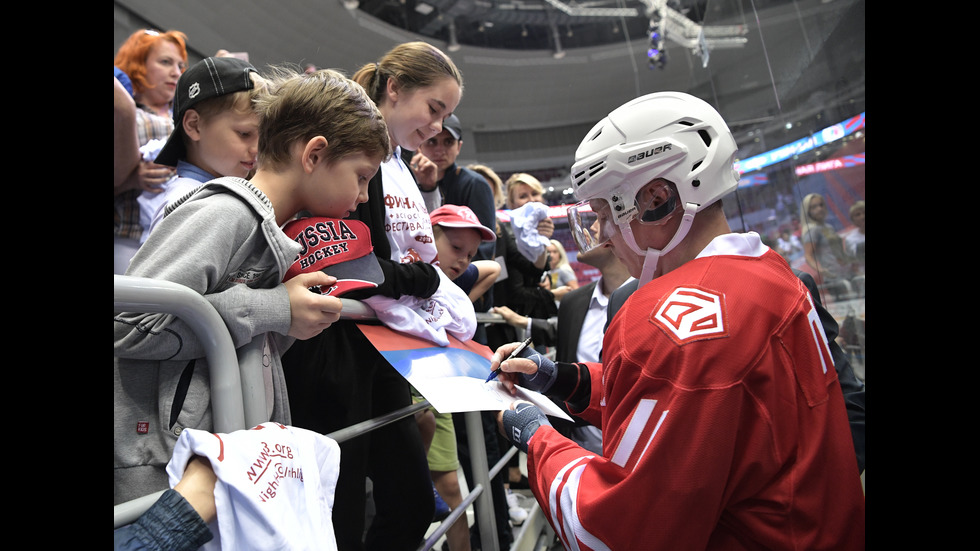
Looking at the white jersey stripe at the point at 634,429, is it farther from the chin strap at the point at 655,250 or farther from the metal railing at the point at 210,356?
the metal railing at the point at 210,356

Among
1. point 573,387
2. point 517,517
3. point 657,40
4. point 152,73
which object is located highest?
point 657,40

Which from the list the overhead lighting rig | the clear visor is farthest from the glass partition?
Answer: the overhead lighting rig

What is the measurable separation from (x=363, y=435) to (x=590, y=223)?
2.90ft

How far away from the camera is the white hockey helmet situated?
1.30 m

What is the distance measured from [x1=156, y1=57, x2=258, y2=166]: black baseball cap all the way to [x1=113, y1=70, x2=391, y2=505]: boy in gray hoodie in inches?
6.6

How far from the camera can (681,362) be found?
102cm

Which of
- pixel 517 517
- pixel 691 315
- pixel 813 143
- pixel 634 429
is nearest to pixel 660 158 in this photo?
pixel 691 315

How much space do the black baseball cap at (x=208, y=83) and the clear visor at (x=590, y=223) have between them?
912 mm

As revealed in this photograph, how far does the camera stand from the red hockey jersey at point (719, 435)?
39.4 inches

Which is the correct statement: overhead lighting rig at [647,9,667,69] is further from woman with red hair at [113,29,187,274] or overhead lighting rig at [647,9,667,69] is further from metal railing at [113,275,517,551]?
metal railing at [113,275,517,551]

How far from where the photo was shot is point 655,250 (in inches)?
53.1

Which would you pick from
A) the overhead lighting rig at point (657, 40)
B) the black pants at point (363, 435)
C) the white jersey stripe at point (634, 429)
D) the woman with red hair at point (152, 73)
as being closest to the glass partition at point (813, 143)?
the white jersey stripe at point (634, 429)

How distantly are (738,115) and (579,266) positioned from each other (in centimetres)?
1124

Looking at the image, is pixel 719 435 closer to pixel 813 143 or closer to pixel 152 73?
pixel 152 73
